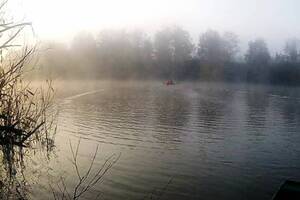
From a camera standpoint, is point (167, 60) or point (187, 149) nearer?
point (187, 149)

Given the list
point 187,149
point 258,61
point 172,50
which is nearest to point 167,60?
point 172,50

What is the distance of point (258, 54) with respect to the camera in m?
104

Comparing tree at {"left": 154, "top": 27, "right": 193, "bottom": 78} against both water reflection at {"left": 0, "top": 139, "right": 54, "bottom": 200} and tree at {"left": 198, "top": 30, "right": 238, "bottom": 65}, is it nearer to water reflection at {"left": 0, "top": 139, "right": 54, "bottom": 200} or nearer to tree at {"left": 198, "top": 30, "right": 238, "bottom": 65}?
tree at {"left": 198, "top": 30, "right": 238, "bottom": 65}

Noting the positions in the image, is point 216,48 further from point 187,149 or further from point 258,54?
point 187,149

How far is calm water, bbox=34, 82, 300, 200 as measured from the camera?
16.3 m

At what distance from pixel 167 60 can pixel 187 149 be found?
255ft

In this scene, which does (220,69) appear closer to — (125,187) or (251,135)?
(251,135)

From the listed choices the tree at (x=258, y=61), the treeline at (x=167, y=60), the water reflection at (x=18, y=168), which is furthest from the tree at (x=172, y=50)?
the water reflection at (x=18, y=168)

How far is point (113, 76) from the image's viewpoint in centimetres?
9594

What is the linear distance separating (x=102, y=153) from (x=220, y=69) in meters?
79.3

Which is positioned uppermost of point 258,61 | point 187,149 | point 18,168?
point 258,61

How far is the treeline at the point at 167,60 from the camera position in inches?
3760

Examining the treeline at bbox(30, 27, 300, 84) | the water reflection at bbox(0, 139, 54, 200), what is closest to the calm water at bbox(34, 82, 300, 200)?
the water reflection at bbox(0, 139, 54, 200)

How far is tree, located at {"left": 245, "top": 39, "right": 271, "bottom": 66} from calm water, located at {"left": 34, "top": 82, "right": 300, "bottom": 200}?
2441 inches
